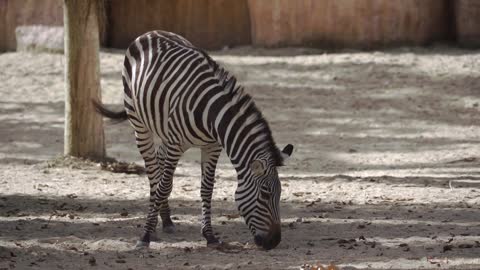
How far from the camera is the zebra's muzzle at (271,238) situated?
786cm

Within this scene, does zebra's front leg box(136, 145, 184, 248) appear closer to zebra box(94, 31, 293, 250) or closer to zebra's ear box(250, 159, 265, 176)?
zebra box(94, 31, 293, 250)

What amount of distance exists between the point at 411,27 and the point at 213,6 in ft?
12.5

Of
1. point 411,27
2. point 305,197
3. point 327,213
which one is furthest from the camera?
point 411,27

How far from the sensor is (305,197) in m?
10.8

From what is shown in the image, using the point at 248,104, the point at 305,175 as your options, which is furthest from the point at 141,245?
the point at 305,175

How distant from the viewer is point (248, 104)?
809cm

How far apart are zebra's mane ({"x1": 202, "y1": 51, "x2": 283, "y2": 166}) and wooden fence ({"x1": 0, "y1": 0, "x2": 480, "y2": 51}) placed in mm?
10080

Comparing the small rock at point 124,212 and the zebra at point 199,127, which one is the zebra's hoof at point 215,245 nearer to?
the zebra at point 199,127

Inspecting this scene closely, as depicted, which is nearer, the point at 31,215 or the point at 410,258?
the point at 410,258

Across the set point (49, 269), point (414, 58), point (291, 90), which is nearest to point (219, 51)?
point (291, 90)

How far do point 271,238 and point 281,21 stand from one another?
11.0 meters

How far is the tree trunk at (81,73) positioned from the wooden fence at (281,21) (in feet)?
21.7

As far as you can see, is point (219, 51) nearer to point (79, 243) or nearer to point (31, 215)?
point (31, 215)

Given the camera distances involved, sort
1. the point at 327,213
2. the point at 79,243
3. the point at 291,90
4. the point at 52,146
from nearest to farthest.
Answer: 1. the point at 79,243
2. the point at 327,213
3. the point at 52,146
4. the point at 291,90
